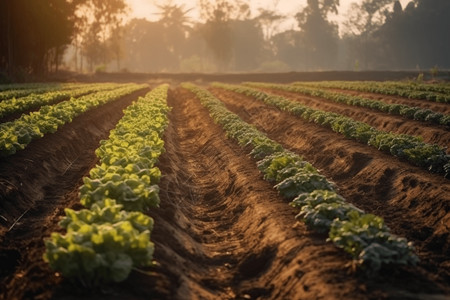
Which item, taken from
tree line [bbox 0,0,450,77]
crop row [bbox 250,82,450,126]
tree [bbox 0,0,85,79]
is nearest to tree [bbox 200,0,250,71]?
tree line [bbox 0,0,450,77]

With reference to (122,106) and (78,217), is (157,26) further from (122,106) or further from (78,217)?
(78,217)

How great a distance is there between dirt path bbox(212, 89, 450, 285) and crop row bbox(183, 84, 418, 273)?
865mm

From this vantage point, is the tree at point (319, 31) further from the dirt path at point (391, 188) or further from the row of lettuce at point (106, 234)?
the row of lettuce at point (106, 234)

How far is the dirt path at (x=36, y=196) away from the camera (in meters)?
5.70

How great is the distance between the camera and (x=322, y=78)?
68.8 metres

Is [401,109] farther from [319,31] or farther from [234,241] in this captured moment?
[319,31]

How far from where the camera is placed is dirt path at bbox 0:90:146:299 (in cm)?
570

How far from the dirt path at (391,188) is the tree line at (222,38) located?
111 feet

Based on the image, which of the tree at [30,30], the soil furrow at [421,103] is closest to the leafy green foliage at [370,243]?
the soil furrow at [421,103]

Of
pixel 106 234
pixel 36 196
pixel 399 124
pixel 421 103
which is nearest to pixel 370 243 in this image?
pixel 106 234

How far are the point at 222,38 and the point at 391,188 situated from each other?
89.7 meters

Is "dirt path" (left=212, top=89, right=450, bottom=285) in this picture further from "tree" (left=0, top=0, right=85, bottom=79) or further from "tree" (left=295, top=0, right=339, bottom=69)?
"tree" (left=295, top=0, right=339, bottom=69)

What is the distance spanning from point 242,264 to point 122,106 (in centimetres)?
2014

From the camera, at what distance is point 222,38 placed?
320 feet
